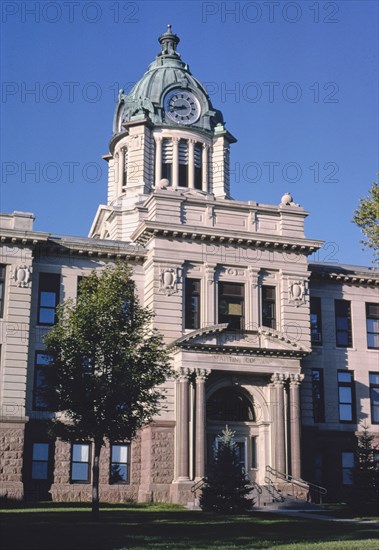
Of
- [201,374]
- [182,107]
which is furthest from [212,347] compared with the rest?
[182,107]

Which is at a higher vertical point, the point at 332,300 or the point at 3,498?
the point at 332,300

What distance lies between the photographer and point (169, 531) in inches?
933

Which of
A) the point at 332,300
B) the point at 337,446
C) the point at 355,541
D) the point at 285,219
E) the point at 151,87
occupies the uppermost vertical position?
the point at 151,87

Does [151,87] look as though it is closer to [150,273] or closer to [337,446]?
[150,273]

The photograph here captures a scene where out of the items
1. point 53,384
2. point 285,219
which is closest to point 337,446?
point 285,219

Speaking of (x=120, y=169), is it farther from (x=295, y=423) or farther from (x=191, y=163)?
(x=295, y=423)

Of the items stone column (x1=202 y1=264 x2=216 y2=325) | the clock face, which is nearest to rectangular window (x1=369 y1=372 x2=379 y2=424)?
stone column (x1=202 y1=264 x2=216 y2=325)

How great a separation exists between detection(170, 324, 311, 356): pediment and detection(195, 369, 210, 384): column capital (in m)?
1.05

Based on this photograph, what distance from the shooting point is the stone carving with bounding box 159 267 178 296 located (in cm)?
4066

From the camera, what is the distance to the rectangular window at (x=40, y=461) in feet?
126

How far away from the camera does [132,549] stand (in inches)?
752

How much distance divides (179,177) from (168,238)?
12497 mm

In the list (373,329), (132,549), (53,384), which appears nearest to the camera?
(132,549)

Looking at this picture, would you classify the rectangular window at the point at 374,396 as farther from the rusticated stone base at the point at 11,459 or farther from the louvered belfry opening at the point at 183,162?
the rusticated stone base at the point at 11,459
